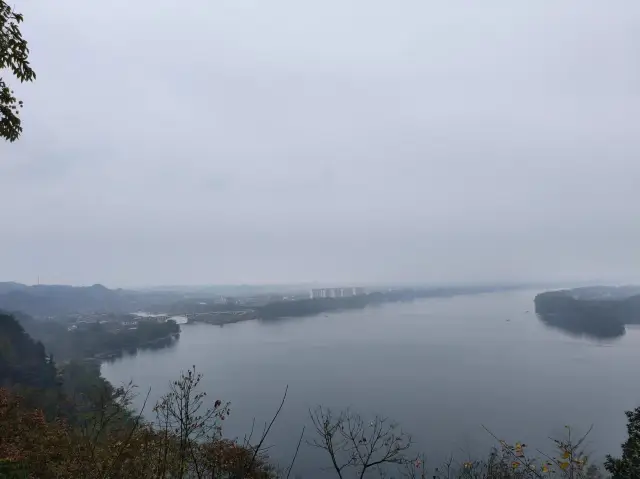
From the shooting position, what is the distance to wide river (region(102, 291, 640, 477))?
10148 millimetres

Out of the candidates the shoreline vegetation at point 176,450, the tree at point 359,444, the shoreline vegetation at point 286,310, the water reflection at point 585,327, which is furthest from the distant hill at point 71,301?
the water reflection at point 585,327

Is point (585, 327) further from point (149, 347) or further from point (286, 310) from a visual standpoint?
point (149, 347)

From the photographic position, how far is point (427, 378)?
52.1 ft

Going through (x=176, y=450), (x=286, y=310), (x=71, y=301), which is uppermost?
(x=176, y=450)

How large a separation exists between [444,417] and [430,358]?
8.98 metres

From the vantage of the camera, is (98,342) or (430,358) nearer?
(430,358)

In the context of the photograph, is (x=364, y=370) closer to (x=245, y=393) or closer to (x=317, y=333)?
(x=245, y=393)

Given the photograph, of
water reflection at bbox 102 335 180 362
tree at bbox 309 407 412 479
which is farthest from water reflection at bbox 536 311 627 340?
water reflection at bbox 102 335 180 362

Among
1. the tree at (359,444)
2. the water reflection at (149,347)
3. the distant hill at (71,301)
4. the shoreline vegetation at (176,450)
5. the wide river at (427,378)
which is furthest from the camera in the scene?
the distant hill at (71,301)

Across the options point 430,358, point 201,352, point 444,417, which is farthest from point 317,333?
point 444,417

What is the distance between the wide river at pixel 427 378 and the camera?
33.3 ft

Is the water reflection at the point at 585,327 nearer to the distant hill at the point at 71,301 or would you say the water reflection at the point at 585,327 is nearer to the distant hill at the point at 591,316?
the distant hill at the point at 591,316

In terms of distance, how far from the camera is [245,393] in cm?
1445

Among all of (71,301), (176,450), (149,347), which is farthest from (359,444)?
(71,301)
